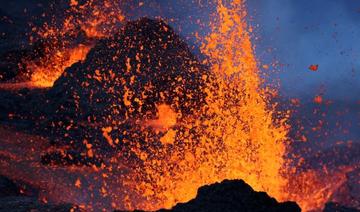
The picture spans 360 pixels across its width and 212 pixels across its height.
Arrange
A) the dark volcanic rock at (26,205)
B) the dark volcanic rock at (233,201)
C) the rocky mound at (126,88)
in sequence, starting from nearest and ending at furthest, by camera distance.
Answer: the dark volcanic rock at (233,201), the dark volcanic rock at (26,205), the rocky mound at (126,88)

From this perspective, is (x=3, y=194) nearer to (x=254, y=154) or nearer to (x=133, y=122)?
(x=254, y=154)

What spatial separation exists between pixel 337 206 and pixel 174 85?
49.4ft

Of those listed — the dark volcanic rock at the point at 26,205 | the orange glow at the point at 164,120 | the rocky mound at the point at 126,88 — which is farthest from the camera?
the orange glow at the point at 164,120

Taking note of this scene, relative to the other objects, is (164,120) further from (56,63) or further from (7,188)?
(56,63)

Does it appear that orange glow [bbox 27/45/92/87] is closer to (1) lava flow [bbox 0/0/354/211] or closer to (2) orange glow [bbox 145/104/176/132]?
(1) lava flow [bbox 0/0/354/211]

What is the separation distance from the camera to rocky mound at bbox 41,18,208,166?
61.2 ft

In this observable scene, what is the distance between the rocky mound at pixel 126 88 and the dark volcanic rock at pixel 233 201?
9734 mm

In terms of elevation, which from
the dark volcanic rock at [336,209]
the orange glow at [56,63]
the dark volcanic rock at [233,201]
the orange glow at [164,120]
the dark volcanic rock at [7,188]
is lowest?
the dark volcanic rock at [233,201]

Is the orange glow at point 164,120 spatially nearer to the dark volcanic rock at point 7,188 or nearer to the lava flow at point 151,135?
the lava flow at point 151,135

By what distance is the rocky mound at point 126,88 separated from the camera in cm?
1866

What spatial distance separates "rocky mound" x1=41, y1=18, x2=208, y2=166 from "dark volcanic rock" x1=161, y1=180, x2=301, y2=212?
9.73 metres

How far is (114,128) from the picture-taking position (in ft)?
63.3

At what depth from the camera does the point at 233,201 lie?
705 cm

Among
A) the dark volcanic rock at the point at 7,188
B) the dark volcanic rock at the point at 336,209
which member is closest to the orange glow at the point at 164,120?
the dark volcanic rock at the point at 7,188
